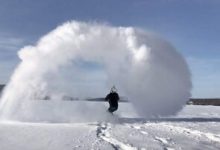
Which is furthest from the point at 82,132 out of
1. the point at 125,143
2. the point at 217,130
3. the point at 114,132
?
the point at 217,130

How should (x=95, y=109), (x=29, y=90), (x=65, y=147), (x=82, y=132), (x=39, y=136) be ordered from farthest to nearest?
1. (x=95, y=109)
2. (x=29, y=90)
3. (x=82, y=132)
4. (x=39, y=136)
5. (x=65, y=147)

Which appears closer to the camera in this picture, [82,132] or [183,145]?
[183,145]

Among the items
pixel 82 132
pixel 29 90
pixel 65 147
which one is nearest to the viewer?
pixel 65 147

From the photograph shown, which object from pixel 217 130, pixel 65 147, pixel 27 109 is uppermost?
pixel 27 109

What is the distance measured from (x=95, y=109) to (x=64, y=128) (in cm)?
963

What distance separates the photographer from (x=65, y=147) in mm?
13953

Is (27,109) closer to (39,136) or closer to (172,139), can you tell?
(39,136)

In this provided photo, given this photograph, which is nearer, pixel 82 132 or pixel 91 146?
pixel 91 146

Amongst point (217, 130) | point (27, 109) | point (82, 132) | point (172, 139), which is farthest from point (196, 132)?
point (27, 109)

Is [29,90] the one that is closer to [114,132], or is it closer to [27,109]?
[27,109]

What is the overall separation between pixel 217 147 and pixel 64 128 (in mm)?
7276

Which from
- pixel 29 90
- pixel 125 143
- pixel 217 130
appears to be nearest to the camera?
pixel 125 143

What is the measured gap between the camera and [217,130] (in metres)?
20.3

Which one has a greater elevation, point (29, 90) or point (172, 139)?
point (29, 90)
